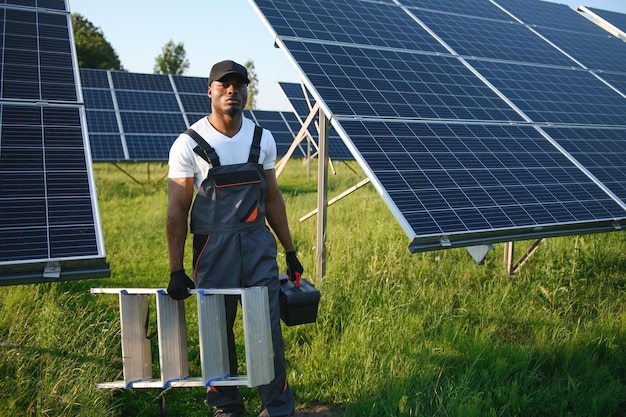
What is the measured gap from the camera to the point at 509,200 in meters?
4.70

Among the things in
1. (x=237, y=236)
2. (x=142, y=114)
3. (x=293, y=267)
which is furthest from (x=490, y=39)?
(x=142, y=114)

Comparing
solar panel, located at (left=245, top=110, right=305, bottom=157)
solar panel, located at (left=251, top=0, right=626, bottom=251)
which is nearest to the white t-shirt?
solar panel, located at (left=251, top=0, right=626, bottom=251)

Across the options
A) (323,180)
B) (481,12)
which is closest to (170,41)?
(481,12)

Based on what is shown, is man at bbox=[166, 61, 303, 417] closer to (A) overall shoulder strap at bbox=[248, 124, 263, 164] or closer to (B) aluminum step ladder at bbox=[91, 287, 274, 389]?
(A) overall shoulder strap at bbox=[248, 124, 263, 164]

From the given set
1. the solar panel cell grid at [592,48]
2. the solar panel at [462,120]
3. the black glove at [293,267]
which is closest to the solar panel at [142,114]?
the solar panel at [462,120]

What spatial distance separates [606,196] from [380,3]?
4.54m

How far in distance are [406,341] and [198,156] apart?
2.31 m

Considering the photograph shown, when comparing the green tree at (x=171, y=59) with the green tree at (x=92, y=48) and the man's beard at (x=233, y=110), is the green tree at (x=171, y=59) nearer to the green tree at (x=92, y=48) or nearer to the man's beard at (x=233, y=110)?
the green tree at (x=92, y=48)

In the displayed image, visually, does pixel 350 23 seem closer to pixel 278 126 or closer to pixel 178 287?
pixel 178 287

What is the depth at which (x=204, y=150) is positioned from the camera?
3285mm

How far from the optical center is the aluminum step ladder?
9.89 feet

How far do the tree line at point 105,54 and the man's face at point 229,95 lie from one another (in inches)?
1650

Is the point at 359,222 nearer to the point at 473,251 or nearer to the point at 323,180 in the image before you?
the point at 323,180

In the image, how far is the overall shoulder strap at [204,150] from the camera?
3279mm
